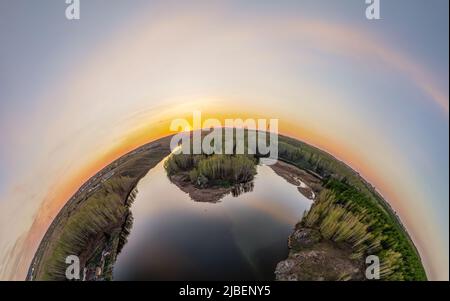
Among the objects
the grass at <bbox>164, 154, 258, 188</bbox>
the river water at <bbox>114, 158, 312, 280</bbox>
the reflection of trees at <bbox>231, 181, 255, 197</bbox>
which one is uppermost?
the grass at <bbox>164, 154, 258, 188</bbox>

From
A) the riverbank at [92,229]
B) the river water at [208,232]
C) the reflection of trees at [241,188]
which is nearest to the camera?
the river water at [208,232]

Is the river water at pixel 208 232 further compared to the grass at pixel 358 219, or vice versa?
the grass at pixel 358 219

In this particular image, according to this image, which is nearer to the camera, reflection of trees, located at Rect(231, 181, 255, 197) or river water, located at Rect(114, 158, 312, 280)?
river water, located at Rect(114, 158, 312, 280)

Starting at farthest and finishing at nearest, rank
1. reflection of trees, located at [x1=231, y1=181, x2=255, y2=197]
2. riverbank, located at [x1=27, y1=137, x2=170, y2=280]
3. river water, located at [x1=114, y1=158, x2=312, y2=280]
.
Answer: reflection of trees, located at [x1=231, y1=181, x2=255, y2=197] < riverbank, located at [x1=27, y1=137, x2=170, y2=280] < river water, located at [x1=114, y1=158, x2=312, y2=280]

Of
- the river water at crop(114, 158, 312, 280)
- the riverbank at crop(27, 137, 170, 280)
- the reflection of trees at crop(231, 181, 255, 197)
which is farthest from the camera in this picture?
the reflection of trees at crop(231, 181, 255, 197)

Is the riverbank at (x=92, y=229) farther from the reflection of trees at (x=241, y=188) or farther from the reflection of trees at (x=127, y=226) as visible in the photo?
the reflection of trees at (x=241, y=188)

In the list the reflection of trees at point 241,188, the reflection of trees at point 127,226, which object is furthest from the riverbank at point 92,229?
the reflection of trees at point 241,188

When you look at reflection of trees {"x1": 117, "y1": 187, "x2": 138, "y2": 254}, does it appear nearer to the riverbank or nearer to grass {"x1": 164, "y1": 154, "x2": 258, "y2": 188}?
the riverbank

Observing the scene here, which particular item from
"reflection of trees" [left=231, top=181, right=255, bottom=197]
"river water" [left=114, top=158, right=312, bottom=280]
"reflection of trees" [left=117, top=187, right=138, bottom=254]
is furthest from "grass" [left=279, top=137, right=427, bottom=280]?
"reflection of trees" [left=117, top=187, right=138, bottom=254]
